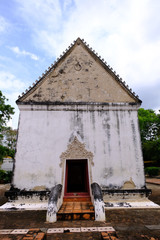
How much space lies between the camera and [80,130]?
24.9 feet

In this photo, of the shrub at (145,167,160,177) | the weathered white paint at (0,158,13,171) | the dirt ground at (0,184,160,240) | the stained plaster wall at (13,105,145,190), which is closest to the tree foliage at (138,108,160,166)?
the shrub at (145,167,160,177)

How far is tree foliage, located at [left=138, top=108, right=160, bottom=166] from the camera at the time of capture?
83.3 feet

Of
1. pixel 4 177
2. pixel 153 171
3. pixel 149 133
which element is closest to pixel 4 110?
pixel 4 177

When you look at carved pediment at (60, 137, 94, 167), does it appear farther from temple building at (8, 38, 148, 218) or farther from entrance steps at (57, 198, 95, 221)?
entrance steps at (57, 198, 95, 221)

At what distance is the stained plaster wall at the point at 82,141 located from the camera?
696cm

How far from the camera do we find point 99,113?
7918 mm

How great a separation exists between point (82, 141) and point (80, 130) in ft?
1.92

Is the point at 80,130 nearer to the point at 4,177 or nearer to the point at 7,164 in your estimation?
the point at 4,177

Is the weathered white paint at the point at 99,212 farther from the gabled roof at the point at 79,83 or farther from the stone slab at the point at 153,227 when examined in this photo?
the gabled roof at the point at 79,83

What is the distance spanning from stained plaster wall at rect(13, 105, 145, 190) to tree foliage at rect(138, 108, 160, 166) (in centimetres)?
1961

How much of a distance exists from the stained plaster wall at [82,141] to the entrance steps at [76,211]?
1228 mm

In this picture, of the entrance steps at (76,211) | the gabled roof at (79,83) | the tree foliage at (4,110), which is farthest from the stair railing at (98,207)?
the tree foliage at (4,110)

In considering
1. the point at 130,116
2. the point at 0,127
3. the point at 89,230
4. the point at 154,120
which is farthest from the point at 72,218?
the point at 154,120

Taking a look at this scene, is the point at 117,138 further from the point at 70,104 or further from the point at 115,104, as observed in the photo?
the point at 70,104
